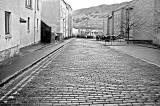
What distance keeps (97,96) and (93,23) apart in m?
128

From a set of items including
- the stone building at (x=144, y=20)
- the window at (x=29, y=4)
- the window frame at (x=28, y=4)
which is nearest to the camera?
the window frame at (x=28, y=4)

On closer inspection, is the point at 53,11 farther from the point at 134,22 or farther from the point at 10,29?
the point at 10,29

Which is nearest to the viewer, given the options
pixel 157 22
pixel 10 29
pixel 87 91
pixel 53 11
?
pixel 87 91

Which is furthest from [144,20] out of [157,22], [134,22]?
[157,22]

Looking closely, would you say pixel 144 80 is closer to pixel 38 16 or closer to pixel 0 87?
pixel 0 87

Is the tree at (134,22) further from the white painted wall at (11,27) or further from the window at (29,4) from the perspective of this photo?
the white painted wall at (11,27)

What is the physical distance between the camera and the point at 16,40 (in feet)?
58.4

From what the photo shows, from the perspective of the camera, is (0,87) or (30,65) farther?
(30,65)

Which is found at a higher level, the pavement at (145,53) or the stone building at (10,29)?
the stone building at (10,29)

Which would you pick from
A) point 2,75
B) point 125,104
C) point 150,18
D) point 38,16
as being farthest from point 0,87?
point 150,18

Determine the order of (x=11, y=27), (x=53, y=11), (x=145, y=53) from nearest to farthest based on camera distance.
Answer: (x=11, y=27) < (x=145, y=53) < (x=53, y=11)

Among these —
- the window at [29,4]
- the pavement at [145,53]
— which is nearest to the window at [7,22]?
the pavement at [145,53]

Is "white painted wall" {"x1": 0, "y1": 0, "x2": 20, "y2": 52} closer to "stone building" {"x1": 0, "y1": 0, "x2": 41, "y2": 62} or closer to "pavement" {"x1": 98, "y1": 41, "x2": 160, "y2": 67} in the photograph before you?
"stone building" {"x1": 0, "y1": 0, "x2": 41, "y2": 62}

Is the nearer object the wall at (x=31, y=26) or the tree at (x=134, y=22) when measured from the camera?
the wall at (x=31, y=26)
